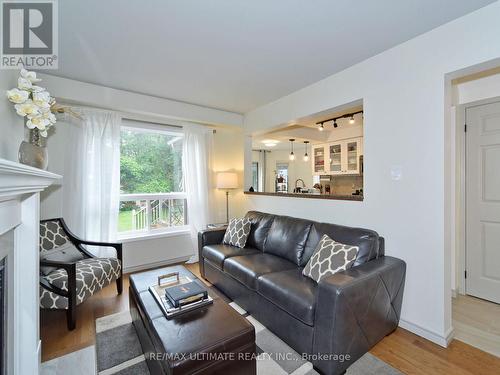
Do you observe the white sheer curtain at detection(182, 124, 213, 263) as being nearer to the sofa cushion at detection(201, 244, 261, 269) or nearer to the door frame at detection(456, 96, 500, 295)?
the sofa cushion at detection(201, 244, 261, 269)

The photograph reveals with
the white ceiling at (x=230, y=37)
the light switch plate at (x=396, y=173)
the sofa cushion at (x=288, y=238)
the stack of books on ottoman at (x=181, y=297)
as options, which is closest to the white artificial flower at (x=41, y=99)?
the white ceiling at (x=230, y=37)

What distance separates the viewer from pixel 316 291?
5.76 feet

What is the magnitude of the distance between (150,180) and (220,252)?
5.69 feet

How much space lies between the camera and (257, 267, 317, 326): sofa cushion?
1.70m

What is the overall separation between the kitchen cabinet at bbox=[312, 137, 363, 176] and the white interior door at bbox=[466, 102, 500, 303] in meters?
1.97

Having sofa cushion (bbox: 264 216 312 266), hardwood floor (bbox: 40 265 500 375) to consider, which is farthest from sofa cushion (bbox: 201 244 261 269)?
hardwood floor (bbox: 40 265 500 375)

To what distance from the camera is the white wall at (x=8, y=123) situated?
1314 mm

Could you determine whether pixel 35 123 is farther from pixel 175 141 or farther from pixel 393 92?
pixel 393 92

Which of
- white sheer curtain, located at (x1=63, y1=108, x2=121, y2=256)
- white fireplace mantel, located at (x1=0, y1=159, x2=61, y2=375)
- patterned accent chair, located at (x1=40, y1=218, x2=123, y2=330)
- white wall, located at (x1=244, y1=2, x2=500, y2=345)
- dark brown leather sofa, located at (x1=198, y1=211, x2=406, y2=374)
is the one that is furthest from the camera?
white sheer curtain, located at (x1=63, y1=108, x2=121, y2=256)

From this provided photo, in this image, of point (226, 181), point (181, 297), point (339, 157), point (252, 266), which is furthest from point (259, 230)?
point (339, 157)

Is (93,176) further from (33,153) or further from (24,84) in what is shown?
(24,84)

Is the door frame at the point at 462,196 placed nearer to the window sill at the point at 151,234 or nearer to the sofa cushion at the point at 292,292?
the sofa cushion at the point at 292,292

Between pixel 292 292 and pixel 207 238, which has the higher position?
pixel 207 238

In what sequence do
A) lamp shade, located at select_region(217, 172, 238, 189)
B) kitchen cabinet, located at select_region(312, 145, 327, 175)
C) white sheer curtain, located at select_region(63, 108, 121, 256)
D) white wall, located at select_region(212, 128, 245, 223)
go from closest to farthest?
white sheer curtain, located at select_region(63, 108, 121, 256), lamp shade, located at select_region(217, 172, 238, 189), white wall, located at select_region(212, 128, 245, 223), kitchen cabinet, located at select_region(312, 145, 327, 175)
